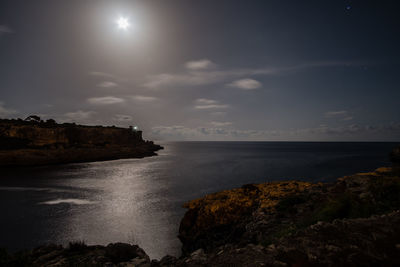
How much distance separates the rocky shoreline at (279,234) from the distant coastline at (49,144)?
208 ft

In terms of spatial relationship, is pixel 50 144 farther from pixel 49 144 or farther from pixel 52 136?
pixel 52 136

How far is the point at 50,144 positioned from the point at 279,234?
86616mm

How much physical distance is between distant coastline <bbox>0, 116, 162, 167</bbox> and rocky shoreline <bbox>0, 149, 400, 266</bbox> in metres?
63.3

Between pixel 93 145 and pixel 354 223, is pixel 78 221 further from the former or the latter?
pixel 93 145

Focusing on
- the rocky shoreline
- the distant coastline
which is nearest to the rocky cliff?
the distant coastline

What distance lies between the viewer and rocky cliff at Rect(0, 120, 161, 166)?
55656 millimetres

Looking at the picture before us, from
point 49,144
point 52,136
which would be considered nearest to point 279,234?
point 49,144

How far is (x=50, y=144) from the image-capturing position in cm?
6862

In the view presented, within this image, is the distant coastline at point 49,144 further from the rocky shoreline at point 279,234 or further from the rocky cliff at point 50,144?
the rocky shoreline at point 279,234

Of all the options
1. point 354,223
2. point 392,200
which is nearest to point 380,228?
point 354,223

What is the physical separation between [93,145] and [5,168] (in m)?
34.4

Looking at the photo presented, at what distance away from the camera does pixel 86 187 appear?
31.8 metres

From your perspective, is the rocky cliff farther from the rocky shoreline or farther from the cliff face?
the rocky shoreline

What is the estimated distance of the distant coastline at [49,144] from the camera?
182 feet
